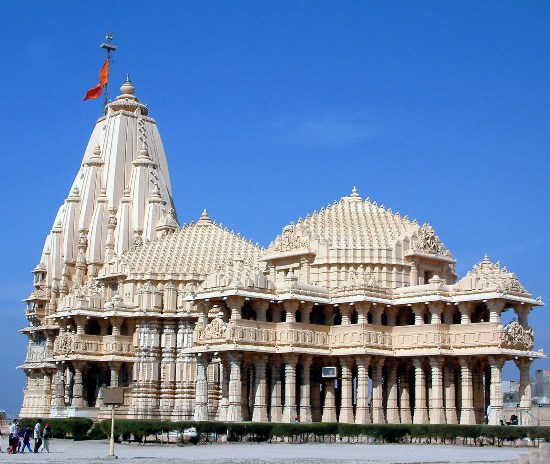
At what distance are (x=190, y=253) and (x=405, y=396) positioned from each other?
28322 mm

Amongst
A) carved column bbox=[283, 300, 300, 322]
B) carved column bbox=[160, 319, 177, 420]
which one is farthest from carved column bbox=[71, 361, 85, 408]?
carved column bbox=[283, 300, 300, 322]

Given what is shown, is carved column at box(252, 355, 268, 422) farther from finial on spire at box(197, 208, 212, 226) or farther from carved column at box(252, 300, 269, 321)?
finial on spire at box(197, 208, 212, 226)

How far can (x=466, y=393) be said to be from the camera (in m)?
67.3

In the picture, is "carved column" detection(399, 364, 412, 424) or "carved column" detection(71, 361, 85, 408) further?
"carved column" detection(71, 361, 85, 408)

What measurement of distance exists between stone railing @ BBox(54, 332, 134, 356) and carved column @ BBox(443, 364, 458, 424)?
102 feet

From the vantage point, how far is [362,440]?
198 feet

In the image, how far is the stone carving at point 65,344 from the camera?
292 ft

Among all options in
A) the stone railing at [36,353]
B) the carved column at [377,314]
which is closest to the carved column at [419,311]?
the carved column at [377,314]

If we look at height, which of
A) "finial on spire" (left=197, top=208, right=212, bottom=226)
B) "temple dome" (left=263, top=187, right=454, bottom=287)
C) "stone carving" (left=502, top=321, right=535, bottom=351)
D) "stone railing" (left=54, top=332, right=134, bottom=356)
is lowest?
"stone carving" (left=502, top=321, right=535, bottom=351)

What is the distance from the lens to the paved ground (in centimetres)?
4269

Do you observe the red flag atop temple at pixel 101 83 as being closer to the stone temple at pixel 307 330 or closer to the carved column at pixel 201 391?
the stone temple at pixel 307 330

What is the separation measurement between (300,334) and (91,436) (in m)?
14.8

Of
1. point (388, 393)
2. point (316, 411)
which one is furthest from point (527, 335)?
point (316, 411)

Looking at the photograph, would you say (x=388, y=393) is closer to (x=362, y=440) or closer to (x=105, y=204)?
(x=362, y=440)
